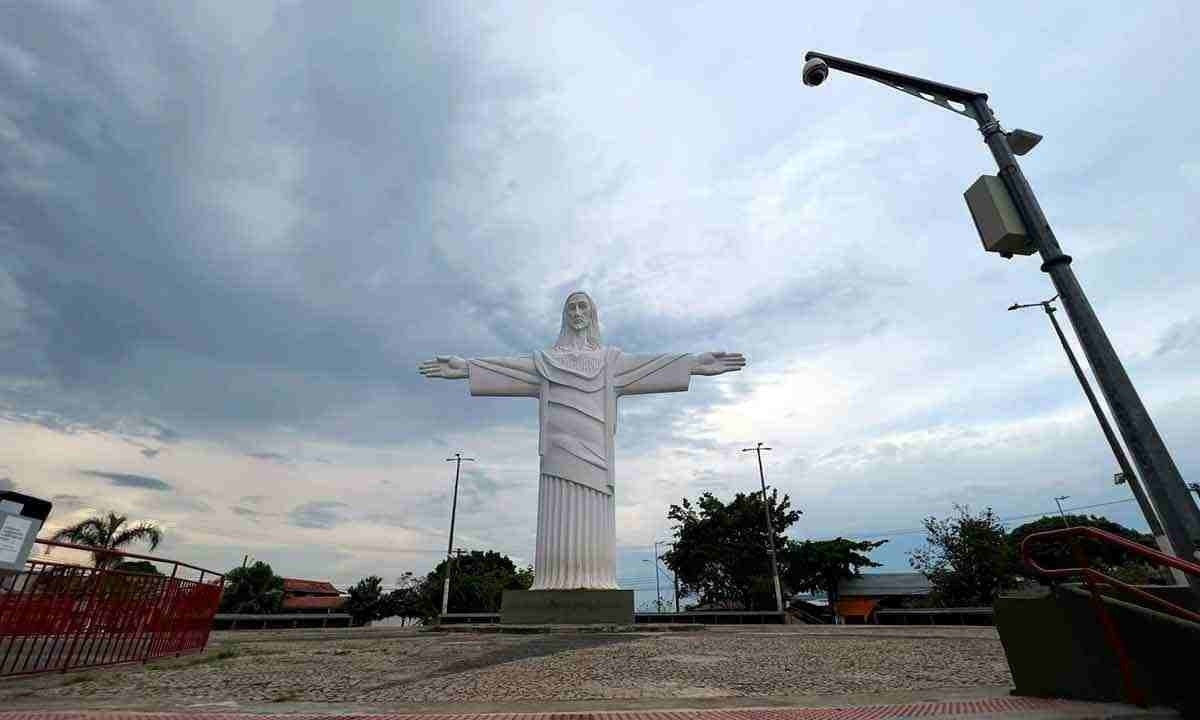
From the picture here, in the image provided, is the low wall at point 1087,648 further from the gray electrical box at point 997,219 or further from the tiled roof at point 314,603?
the tiled roof at point 314,603

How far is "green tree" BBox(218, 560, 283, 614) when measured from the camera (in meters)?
41.4

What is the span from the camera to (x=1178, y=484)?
352cm

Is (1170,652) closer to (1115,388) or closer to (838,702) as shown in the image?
(1115,388)

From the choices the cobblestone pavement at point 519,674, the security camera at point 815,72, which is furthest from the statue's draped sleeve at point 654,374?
the security camera at point 815,72

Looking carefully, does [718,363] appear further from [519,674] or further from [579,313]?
[519,674]

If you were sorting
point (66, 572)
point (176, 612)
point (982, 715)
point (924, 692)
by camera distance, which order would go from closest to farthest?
1. point (982, 715)
2. point (924, 692)
3. point (66, 572)
4. point (176, 612)

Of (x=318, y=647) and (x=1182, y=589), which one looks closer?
(x=1182, y=589)

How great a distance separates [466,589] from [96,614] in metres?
40.5

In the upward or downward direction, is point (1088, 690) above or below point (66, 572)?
below

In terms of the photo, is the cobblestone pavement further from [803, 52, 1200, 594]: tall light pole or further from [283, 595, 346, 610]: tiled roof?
[283, 595, 346, 610]: tiled roof

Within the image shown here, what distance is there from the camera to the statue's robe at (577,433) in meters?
14.4

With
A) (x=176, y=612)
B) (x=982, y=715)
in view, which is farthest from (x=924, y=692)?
(x=176, y=612)

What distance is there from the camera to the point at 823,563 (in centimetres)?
3841

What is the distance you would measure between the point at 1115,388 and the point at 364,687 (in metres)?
6.05
